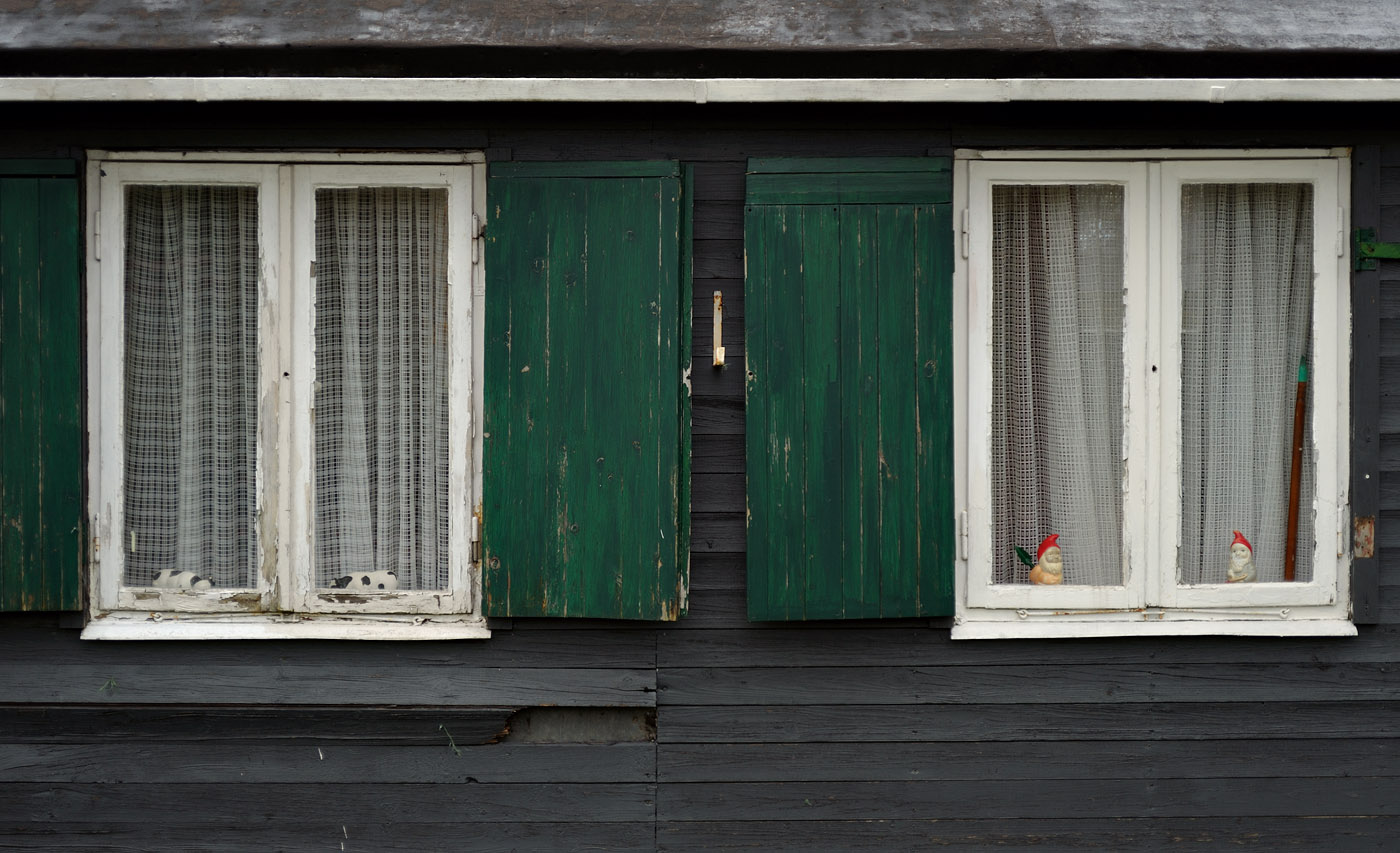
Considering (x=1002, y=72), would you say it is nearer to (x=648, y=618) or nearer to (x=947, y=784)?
(x=648, y=618)

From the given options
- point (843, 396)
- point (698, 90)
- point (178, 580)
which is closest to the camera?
point (698, 90)

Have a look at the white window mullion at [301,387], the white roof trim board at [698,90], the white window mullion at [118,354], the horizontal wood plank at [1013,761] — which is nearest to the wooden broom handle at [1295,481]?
the horizontal wood plank at [1013,761]

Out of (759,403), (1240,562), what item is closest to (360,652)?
(759,403)

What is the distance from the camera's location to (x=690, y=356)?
326 cm

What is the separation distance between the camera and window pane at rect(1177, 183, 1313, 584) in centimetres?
334

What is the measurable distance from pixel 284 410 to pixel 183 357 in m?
0.36

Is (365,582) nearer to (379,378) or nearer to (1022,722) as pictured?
(379,378)

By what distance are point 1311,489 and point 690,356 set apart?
198cm

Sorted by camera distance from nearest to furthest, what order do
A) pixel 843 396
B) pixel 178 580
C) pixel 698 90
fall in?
1. pixel 698 90
2. pixel 843 396
3. pixel 178 580

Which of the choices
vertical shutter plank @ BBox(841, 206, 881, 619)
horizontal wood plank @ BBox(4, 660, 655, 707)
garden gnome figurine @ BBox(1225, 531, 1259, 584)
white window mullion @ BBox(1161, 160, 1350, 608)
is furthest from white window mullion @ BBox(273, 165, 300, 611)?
garden gnome figurine @ BBox(1225, 531, 1259, 584)

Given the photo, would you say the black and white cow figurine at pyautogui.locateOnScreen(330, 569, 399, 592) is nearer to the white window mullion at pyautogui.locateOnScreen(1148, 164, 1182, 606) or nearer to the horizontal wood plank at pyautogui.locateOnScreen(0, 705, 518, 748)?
the horizontal wood plank at pyautogui.locateOnScreen(0, 705, 518, 748)

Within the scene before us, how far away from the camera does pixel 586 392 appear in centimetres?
322

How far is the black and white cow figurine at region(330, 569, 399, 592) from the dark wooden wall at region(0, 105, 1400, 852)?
0.19 m

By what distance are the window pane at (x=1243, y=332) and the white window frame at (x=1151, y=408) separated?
0.16 ft
